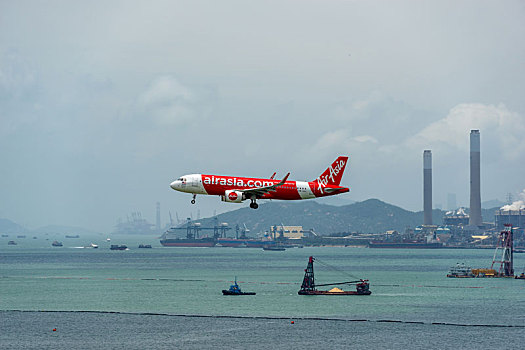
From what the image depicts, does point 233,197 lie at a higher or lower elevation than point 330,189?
lower

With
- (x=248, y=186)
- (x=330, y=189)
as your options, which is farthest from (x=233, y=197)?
(x=330, y=189)

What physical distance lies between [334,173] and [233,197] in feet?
43.3

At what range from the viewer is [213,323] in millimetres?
197375

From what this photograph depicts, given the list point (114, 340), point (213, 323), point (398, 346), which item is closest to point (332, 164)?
point (398, 346)

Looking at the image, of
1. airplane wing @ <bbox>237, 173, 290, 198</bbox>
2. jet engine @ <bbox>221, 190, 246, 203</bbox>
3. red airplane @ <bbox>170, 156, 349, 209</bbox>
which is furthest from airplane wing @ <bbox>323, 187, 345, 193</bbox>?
jet engine @ <bbox>221, 190, 246, 203</bbox>

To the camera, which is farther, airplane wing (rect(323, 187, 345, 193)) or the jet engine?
airplane wing (rect(323, 187, 345, 193))

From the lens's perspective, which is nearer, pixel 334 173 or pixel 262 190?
pixel 262 190

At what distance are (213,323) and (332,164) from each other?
11172cm

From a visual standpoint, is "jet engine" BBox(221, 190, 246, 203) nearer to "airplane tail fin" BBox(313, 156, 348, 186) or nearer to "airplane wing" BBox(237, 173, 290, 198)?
"airplane wing" BBox(237, 173, 290, 198)

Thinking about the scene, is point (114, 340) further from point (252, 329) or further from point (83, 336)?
point (252, 329)

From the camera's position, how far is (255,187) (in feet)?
293

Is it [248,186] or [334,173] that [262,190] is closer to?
[248,186]

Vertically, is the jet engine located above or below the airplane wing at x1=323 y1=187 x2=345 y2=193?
below

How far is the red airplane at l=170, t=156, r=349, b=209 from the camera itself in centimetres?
8806
